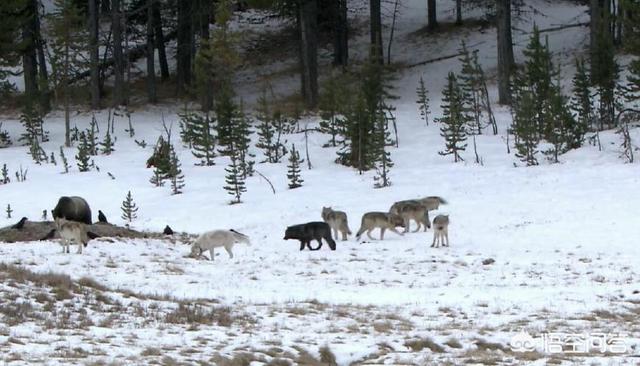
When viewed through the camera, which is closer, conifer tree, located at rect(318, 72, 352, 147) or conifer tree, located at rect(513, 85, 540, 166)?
conifer tree, located at rect(513, 85, 540, 166)

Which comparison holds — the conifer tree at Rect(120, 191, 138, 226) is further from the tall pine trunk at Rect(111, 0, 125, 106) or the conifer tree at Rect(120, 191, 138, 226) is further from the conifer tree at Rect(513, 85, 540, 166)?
the tall pine trunk at Rect(111, 0, 125, 106)

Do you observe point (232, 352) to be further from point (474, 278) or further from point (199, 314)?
point (474, 278)

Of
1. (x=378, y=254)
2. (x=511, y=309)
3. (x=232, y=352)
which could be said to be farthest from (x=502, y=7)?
(x=232, y=352)

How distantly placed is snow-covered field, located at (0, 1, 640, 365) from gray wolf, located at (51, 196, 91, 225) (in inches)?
92.9

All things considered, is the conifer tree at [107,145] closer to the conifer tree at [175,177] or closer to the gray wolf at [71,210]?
the conifer tree at [175,177]

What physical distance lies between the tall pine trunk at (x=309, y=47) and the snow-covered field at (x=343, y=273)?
32.0 feet

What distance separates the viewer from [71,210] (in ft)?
78.7

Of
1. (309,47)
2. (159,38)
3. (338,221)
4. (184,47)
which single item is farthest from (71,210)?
(159,38)

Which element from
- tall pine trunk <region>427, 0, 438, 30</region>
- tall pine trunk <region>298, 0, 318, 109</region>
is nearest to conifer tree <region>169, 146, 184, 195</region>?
tall pine trunk <region>298, 0, 318, 109</region>

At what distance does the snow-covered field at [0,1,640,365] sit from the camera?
10.4 m

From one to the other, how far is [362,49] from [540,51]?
75.7 ft

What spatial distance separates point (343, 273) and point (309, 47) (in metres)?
29.8

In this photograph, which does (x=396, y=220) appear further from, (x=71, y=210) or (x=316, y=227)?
(x=71, y=210)

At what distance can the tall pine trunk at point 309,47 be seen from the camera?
45.4m
